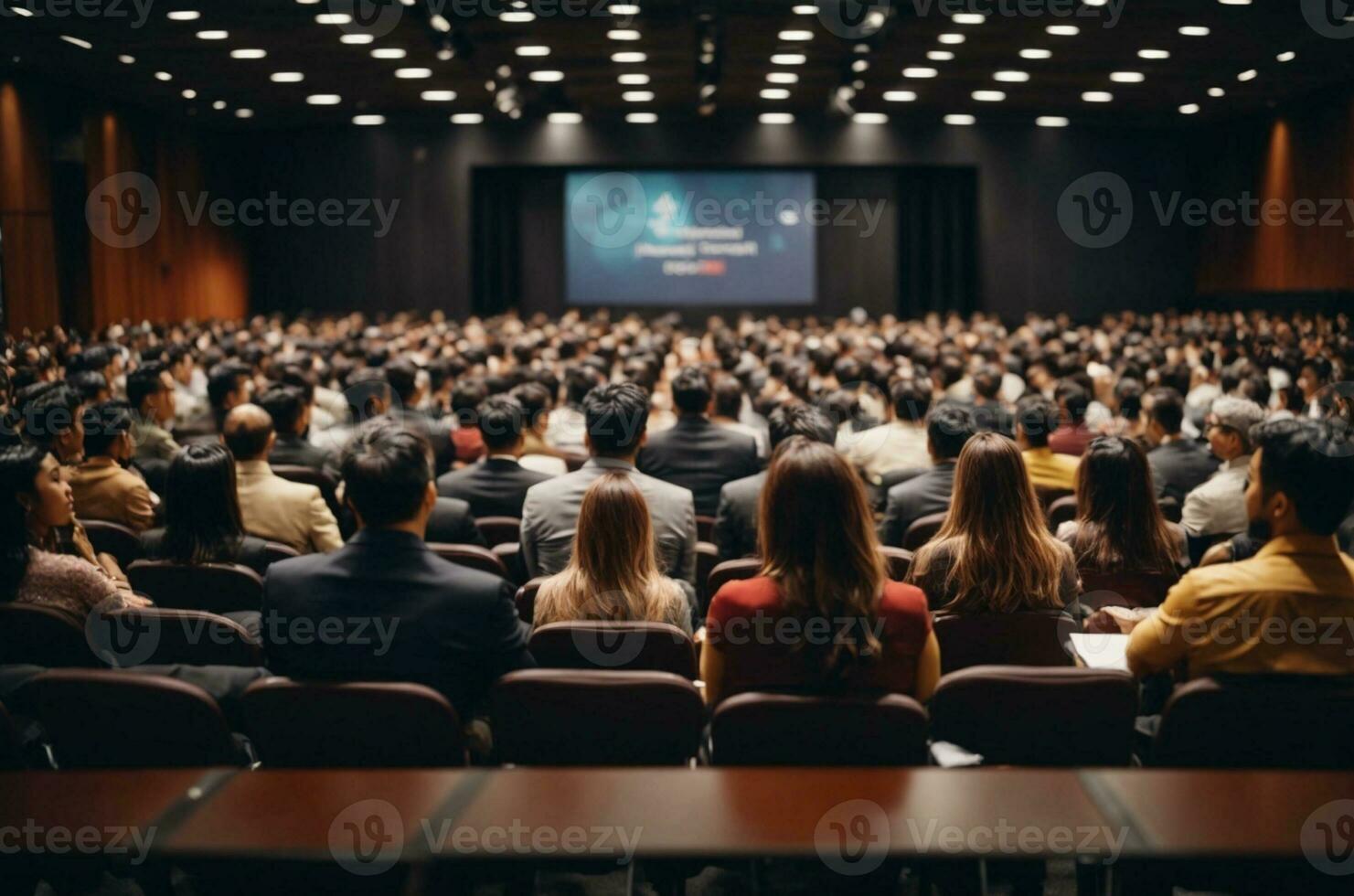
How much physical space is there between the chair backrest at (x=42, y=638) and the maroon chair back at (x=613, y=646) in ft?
3.85

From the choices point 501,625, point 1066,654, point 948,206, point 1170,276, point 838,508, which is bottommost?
point 1066,654

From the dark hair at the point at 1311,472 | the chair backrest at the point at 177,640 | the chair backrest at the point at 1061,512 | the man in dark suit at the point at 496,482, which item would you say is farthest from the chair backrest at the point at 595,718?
the chair backrest at the point at 1061,512

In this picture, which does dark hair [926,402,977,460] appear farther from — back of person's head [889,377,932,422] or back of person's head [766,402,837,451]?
back of person's head [889,377,932,422]

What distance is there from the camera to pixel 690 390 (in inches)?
234

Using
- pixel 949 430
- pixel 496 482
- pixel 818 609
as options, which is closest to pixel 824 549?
pixel 818 609

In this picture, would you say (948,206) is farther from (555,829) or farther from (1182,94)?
(555,829)

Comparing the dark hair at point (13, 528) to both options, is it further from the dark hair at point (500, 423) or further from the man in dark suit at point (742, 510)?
the man in dark suit at point (742, 510)

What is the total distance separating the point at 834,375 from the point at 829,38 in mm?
5942

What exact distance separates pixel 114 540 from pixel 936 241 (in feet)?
64.4

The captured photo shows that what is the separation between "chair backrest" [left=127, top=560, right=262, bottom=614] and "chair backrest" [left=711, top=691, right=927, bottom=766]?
1.97 metres

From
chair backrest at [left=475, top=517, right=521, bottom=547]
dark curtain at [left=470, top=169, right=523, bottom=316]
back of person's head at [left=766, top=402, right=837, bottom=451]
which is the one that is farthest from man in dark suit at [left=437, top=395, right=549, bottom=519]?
dark curtain at [left=470, top=169, right=523, bottom=316]

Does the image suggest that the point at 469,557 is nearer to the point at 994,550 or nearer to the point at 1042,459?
the point at 994,550

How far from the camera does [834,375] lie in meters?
9.76

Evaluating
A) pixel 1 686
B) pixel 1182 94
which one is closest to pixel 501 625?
pixel 1 686
